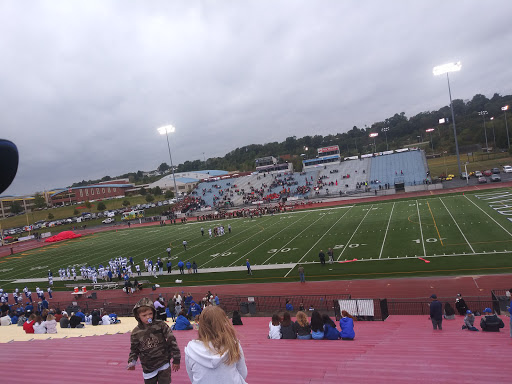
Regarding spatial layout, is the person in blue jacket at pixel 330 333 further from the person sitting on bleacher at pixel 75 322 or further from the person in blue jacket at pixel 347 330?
the person sitting on bleacher at pixel 75 322

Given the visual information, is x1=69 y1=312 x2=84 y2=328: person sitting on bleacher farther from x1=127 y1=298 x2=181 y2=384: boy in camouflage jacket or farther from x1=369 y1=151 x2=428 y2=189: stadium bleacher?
x1=369 y1=151 x2=428 y2=189: stadium bleacher

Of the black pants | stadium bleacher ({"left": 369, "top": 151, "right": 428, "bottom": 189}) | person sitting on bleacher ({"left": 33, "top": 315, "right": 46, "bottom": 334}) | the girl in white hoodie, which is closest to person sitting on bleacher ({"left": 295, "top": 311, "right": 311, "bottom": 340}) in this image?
the black pants

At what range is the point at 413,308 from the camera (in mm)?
13555

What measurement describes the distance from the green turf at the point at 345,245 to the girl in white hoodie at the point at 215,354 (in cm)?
1677

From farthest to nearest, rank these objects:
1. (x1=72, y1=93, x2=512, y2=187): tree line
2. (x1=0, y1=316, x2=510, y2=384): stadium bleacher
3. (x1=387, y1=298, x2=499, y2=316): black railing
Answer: (x1=72, y1=93, x2=512, y2=187): tree line
(x1=387, y1=298, x2=499, y2=316): black railing
(x1=0, y1=316, x2=510, y2=384): stadium bleacher

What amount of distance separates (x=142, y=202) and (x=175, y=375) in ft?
296

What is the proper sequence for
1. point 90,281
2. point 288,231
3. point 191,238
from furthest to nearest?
point 191,238 < point 288,231 < point 90,281

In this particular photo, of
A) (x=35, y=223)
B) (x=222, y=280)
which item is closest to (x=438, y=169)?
(x=222, y=280)

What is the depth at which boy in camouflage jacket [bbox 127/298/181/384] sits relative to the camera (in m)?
3.57

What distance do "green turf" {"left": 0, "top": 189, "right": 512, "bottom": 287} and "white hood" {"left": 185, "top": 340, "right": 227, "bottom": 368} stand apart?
16860 mm

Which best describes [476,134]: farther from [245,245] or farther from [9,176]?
[9,176]

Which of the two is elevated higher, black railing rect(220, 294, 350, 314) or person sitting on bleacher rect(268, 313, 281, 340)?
person sitting on bleacher rect(268, 313, 281, 340)

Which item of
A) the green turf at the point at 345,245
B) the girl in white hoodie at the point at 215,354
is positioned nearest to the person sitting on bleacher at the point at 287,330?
the girl in white hoodie at the point at 215,354

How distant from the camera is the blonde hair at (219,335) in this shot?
101 inches
